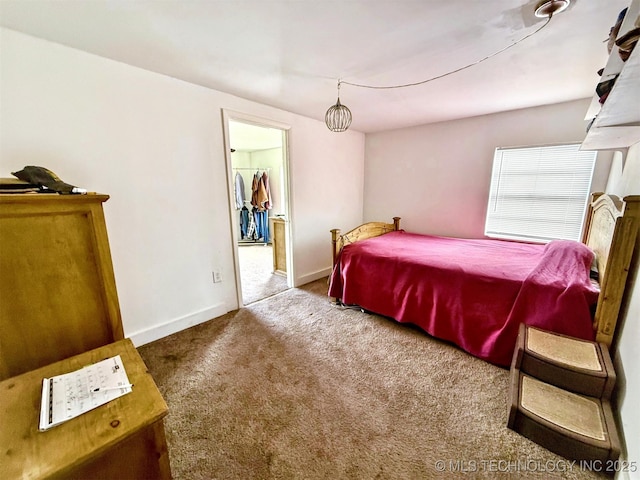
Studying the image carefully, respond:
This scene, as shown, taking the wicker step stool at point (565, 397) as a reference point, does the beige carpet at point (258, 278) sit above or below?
below

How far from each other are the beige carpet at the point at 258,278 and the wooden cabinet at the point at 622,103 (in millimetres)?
3044

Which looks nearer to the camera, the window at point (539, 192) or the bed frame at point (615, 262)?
the bed frame at point (615, 262)

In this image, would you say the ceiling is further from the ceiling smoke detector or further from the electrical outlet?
the electrical outlet

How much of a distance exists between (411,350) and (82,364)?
204 centimetres

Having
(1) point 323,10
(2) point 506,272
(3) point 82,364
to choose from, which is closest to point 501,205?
(2) point 506,272

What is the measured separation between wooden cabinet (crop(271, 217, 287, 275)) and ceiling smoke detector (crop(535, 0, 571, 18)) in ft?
9.78

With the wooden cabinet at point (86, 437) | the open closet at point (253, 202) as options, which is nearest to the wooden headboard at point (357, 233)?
the wooden cabinet at point (86, 437)

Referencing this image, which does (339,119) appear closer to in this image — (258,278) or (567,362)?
(567,362)

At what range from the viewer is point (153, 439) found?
854 millimetres

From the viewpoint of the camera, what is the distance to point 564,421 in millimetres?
1294

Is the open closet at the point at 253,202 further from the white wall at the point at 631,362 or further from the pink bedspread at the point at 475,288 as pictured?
the white wall at the point at 631,362

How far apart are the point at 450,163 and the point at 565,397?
9.14 feet

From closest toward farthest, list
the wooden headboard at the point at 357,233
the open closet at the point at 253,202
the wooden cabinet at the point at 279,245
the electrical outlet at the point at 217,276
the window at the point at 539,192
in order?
the electrical outlet at the point at 217,276
the window at the point at 539,192
the wooden headboard at the point at 357,233
the wooden cabinet at the point at 279,245
the open closet at the point at 253,202

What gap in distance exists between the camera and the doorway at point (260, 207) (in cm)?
359
